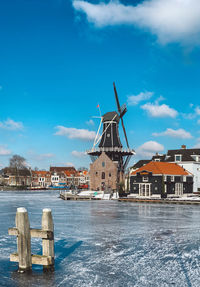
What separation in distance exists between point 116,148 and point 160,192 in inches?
731

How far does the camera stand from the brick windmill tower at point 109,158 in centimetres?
7050

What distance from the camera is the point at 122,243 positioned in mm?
15484

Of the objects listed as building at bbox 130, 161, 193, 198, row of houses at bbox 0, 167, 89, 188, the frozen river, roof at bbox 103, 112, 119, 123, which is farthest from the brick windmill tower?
row of houses at bbox 0, 167, 89, 188

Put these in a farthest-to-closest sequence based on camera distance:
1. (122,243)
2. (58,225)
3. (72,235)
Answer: (58,225)
(72,235)
(122,243)

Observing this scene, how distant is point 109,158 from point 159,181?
17.9 metres

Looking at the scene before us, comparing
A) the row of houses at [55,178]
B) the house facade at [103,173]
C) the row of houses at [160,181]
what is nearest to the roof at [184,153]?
the row of houses at [160,181]

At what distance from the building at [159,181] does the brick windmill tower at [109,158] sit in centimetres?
1254

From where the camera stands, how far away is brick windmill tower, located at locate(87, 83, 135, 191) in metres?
70.5

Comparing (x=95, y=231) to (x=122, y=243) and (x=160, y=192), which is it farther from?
(x=160, y=192)

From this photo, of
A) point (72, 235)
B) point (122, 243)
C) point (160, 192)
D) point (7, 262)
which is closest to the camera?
point (7, 262)

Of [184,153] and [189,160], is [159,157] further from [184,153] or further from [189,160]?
[189,160]

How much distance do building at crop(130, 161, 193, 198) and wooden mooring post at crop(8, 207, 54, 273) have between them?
46393 millimetres

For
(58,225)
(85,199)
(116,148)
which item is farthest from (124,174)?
(58,225)

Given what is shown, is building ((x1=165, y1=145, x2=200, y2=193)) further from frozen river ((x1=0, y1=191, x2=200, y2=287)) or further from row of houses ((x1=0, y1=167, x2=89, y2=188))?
row of houses ((x1=0, y1=167, x2=89, y2=188))
